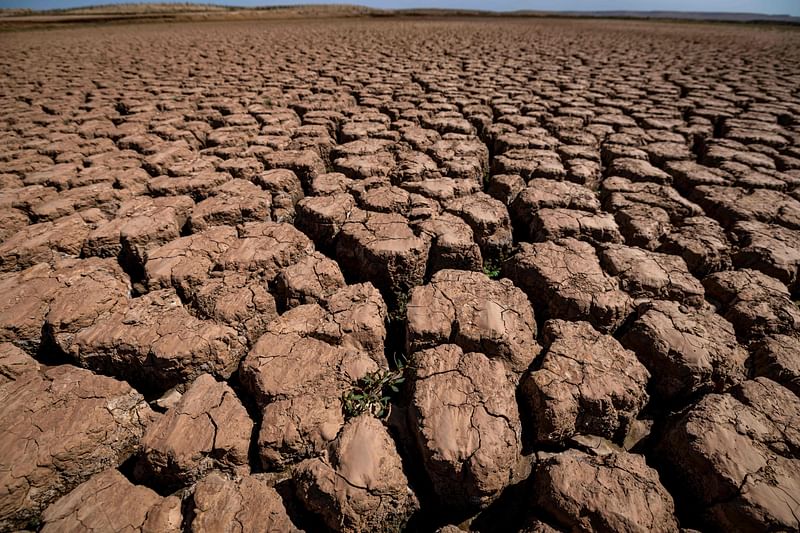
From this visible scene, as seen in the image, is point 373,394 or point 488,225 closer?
point 373,394

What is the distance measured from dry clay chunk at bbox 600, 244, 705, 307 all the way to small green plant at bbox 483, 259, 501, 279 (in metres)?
0.48

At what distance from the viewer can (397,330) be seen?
1.53 meters

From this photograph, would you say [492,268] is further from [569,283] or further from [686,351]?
[686,351]

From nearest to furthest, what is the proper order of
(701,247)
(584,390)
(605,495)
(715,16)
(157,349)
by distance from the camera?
(605,495), (584,390), (157,349), (701,247), (715,16)

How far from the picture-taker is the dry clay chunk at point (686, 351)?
122cm

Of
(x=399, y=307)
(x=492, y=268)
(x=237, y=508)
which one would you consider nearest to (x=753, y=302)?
(x=492, y=268)

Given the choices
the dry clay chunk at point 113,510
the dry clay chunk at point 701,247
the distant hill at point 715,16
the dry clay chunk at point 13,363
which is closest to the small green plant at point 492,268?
the dry clay chunk at point 701,247

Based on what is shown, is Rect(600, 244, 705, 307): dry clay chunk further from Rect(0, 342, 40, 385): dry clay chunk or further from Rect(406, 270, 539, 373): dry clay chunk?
Rect(0, 342, 40, 385): dry clay chunk

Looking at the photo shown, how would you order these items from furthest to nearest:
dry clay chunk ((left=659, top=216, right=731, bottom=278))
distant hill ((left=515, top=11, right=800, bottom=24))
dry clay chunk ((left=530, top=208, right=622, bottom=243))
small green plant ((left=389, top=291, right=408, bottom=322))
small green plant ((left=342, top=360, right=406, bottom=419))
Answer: distant hill ((left=515, top=11, right=800, bottom=24))
dry clay chunk ((left=530, top=208, right=622, bottom=243))
dry clay chunk ((left=659, top=216, right=731, bottom=278))
small green plant ((left=389, top=291, right=408, bottom=322))
small green plant ((left=342, top=360, right=406, bottom=419))

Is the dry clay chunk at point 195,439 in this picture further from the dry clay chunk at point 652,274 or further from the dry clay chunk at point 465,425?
the dry clay chunk at point 652,274

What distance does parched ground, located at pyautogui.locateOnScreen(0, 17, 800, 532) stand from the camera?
969 millimetres

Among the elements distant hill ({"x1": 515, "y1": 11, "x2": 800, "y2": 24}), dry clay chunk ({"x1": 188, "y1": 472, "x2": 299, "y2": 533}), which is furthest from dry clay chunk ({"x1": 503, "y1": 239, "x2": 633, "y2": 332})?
distant hill ({"x1": 515, "y1": 11, "x2": 800, "y2": 24})

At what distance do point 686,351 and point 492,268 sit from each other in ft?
2.74

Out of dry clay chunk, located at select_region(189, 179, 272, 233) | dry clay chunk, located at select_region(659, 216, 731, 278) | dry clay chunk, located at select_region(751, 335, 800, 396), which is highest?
dry clay chunk, located at select_region(189, 179, 272, 233)
